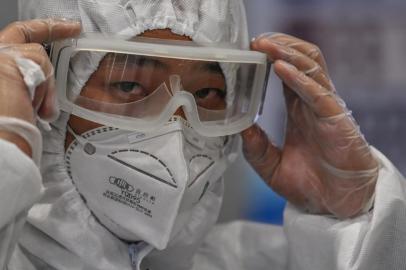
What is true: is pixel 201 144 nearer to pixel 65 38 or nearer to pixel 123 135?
pixel 123 135

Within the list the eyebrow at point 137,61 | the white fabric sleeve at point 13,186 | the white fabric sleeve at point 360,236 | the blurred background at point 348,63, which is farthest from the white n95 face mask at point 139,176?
the blurred background at point 348,63

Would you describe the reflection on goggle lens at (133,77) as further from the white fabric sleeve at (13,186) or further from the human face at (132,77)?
the white fabric sleeve at (13,186)

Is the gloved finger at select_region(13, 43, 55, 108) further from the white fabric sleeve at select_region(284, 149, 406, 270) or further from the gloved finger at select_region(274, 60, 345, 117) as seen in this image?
the white fabric sleeve at select_region(284, 149, 406, 270)

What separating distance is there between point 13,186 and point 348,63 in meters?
1.44

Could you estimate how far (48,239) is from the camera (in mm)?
1256

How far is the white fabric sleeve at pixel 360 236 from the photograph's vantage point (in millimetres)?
1271

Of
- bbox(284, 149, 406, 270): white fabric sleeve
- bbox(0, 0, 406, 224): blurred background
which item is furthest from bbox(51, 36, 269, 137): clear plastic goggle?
bbox(0, 0, 406, 224): blurred background

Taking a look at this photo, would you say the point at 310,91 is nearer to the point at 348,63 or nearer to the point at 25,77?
the point at 25,77

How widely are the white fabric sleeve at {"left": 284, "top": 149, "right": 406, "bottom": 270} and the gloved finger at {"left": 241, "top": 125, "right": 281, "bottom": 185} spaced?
0.13 m

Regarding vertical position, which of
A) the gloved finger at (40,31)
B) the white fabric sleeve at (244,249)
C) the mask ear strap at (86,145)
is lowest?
the white fabric sleeve at (244,249)

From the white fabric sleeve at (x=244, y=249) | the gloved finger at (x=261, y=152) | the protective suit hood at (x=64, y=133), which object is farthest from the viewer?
the white fabric sleeve at (x=244, y=249)

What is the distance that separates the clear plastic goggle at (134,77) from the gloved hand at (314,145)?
Answer: 13cm

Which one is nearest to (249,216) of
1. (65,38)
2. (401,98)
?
(401,98)

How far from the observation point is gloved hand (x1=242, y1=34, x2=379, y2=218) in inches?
52.9
